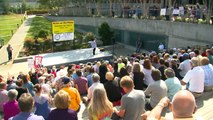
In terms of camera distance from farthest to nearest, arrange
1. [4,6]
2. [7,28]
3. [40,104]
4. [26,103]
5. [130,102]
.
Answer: [4,6] → [7,28] → [40,104] → [130,102] → [26,103]

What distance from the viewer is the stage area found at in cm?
2461

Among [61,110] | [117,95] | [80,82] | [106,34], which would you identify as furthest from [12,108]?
[106,34]

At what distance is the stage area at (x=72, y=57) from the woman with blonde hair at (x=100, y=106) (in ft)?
60.2

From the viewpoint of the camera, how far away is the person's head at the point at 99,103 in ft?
18.2

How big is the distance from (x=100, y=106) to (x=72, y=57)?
20.9m

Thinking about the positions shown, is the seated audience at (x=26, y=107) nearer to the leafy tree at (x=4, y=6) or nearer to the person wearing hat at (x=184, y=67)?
the person wearing hat at (x=184, y=67)

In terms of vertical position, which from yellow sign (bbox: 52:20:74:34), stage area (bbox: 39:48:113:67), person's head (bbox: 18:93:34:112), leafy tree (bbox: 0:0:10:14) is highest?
leafy tree (bbox: 0:0:10:14)

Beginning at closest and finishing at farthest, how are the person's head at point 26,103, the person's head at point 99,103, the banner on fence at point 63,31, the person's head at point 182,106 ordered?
the person's head at point 182,106, the person's head at point 26,103, the person's head at point 99,103, the banner on fence at point 63,31

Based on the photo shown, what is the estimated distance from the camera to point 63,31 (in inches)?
1125

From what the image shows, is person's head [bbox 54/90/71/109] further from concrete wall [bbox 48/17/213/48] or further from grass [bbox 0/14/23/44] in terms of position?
grass [bbox 0/14/23/44]

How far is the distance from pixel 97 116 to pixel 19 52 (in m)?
24.0

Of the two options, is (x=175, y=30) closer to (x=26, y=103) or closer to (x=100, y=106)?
(x=100, y=106)

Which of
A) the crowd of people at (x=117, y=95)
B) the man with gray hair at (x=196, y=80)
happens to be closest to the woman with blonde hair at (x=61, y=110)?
the crowd of people at (x=117, y=95)

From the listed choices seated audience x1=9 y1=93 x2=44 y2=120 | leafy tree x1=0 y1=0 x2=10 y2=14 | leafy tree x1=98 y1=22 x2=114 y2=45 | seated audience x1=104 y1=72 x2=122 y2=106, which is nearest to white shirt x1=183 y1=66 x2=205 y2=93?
seated audience x1=104 y1=72 x2=122 y2=106
